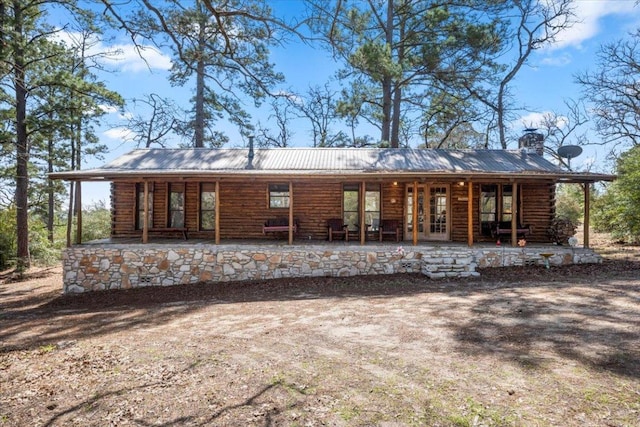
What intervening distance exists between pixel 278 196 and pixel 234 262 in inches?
129

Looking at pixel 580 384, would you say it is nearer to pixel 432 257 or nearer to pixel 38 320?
pixel 432 257

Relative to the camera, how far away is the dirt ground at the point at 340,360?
2.92m

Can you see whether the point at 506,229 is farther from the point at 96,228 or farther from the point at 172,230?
the point at 96,228

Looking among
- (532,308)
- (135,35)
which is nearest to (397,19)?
(135,35)

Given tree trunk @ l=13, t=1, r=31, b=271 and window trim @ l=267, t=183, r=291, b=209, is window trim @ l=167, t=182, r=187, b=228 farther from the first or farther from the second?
tree trunk @ l=13, t=1, r=31, b=271

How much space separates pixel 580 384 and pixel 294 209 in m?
Answer: 9.63

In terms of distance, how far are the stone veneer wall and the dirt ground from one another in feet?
6.12

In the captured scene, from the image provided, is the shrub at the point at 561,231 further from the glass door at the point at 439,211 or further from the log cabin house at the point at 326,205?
the glass door at the point at 439,211

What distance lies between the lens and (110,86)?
1200cm

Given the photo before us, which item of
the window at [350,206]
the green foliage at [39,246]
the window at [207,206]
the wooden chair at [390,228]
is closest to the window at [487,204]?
the wooden chair at [390,228]

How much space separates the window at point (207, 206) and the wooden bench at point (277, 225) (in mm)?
1996

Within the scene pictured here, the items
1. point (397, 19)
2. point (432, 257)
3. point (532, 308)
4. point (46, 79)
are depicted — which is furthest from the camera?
point (397, 19)

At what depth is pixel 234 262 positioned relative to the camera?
32.0 feet

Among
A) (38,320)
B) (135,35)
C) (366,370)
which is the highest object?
(135,35)
